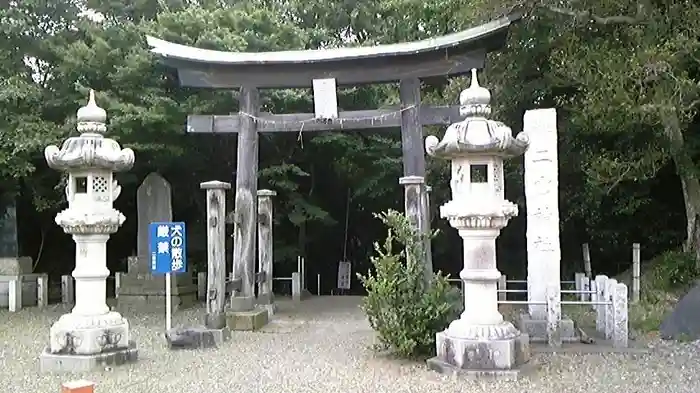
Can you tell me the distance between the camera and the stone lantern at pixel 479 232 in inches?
247

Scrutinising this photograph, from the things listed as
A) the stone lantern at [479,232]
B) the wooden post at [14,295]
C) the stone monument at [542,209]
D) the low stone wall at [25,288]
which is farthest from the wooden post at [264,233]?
the stone lantern at [479,232]

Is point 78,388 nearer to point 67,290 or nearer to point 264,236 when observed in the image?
point 264,236

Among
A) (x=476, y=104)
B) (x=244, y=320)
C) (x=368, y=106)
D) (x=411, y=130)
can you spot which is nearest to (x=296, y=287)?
(x=244, y=320)

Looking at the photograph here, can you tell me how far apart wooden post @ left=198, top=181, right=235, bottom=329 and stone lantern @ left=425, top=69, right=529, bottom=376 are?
3.39 meters

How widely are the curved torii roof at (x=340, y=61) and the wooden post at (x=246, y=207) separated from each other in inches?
17.0

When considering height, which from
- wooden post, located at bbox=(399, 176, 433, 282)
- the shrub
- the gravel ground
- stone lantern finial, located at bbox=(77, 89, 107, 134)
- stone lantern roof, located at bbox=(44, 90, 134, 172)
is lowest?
the gravel ground

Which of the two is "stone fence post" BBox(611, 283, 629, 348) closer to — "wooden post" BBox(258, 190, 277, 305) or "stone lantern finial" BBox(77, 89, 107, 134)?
"wooden post" BBox(258, 190, 277, 305)

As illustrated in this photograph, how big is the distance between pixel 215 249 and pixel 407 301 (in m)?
3.05

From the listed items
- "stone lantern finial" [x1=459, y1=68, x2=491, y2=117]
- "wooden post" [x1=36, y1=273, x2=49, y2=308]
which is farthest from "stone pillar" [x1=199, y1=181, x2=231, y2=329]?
"wooden post" [x1=36, y1=273, x2=49, y2=308]

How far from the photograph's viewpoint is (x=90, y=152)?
697 centimetres

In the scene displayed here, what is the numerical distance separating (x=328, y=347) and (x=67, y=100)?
7897mm

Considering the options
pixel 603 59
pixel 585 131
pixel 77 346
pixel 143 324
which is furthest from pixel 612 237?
pixel 77 346

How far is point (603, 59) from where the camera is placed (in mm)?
9812

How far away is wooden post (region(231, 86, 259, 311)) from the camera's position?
978 centimetres
